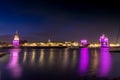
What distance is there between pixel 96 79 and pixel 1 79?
825 centimetres

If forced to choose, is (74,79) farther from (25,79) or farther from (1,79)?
(1,79)

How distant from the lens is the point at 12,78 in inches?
794

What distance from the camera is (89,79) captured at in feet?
62.0

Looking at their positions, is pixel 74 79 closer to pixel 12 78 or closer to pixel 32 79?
pixel 32 79

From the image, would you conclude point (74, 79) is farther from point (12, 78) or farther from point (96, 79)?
point (12, 78)

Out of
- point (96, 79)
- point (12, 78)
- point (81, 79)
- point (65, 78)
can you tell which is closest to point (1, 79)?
point (12, 78)

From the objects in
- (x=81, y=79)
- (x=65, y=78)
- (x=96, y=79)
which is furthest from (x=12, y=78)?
(x=96, y=79)

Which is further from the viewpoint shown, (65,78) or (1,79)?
(65,78)

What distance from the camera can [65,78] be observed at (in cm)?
2022

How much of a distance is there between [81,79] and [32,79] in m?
4.42

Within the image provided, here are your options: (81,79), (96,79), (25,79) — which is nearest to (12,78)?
(25,79)

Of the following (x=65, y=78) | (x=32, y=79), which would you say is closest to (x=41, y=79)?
(x=32, y=79)

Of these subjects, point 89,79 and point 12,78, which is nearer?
point 89,79

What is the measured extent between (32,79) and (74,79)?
3.78 m
